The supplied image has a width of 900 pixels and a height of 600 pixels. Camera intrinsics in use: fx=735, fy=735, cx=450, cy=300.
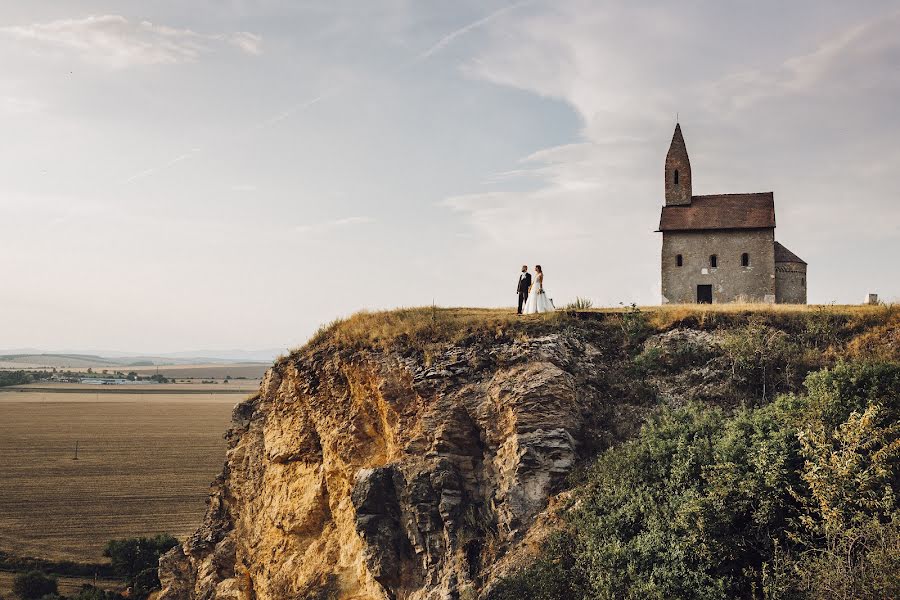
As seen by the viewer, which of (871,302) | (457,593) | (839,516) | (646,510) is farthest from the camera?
(871,302)

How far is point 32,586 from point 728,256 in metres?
37.1

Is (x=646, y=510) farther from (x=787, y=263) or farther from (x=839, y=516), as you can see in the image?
(x=787, y=263)

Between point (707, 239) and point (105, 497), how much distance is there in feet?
167

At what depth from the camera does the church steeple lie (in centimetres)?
3312

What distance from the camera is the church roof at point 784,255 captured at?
30859 millimetres

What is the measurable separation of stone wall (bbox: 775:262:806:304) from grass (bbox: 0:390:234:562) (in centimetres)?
Answer: 3729

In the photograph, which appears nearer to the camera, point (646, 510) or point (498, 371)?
point (646, 510)

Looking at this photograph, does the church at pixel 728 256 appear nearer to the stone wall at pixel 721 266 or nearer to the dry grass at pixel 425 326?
the stone wall at pixel 721 266

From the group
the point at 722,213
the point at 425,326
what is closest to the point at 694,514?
the point at 425,326

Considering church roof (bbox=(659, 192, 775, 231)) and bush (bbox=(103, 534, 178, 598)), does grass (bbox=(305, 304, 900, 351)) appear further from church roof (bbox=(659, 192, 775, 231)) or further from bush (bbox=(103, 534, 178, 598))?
bush (bbox=(103, 534, 178, 598))

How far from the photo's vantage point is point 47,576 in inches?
1542

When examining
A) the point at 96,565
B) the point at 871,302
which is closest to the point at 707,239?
the point at 871,302

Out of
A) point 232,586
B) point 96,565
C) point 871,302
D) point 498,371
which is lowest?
point 96,565

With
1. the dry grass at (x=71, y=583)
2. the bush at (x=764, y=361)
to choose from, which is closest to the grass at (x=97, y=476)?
the dry grass at (x=71, y=583)
